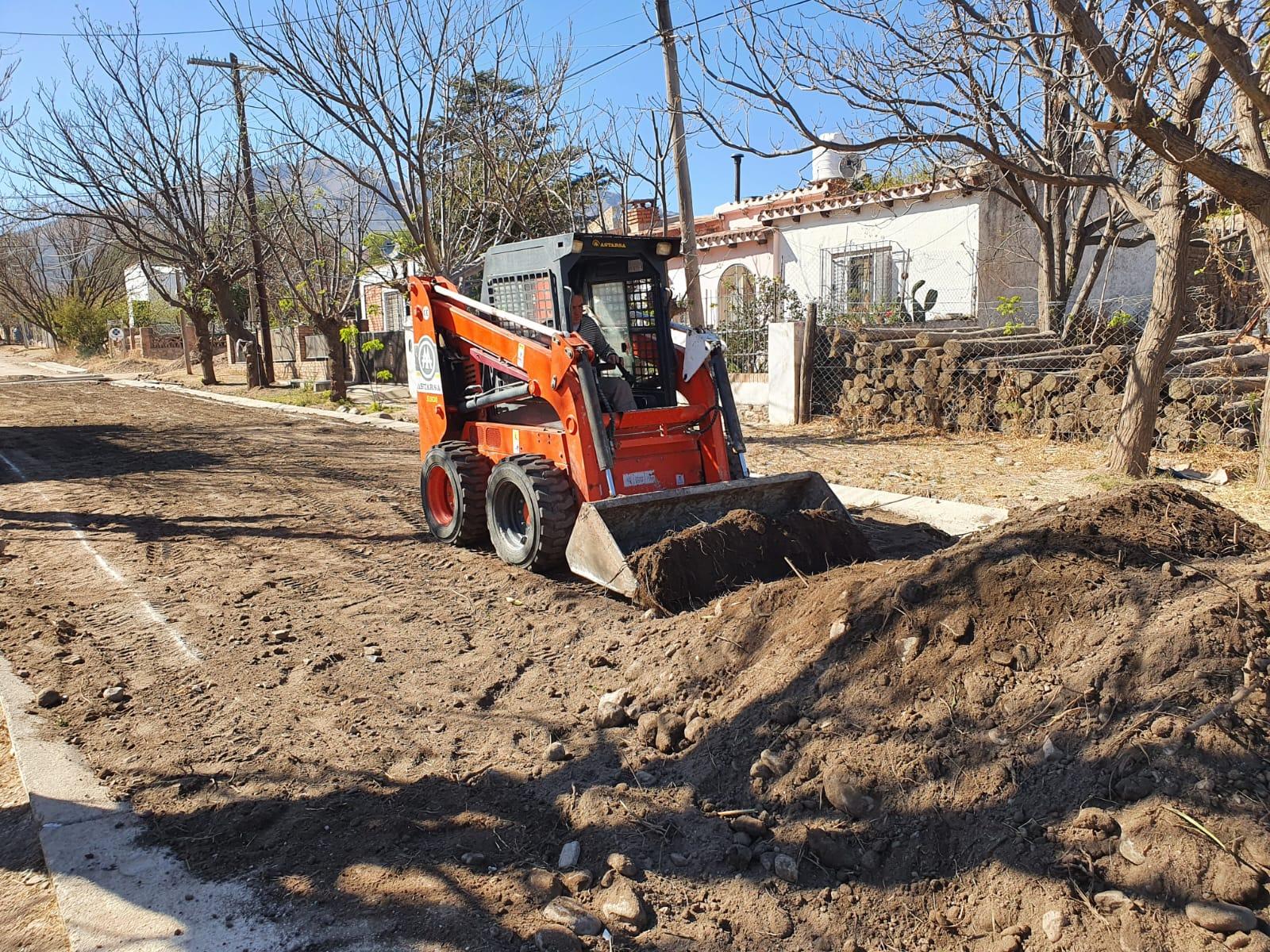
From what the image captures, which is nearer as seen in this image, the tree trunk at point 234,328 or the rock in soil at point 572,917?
the rock in soil at point 572,917

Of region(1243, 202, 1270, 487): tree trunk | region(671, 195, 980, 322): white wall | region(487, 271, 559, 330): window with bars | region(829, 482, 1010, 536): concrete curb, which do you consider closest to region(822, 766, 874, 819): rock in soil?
region(487, 271, 559, 330): window with bars

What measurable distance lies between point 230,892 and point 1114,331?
11977 mm

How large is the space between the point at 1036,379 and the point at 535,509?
7.52 m

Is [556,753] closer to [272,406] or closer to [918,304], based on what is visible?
[918,304]

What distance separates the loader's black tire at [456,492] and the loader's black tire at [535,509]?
419 millimetres

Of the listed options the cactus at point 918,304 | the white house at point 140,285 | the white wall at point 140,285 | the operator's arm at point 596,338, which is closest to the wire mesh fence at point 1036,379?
the cactus at point 918,304

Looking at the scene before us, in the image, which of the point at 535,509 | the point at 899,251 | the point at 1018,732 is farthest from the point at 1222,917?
the point at 899,251

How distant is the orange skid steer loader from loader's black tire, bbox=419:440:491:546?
0.01 meters

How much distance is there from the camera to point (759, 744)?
13.0ft

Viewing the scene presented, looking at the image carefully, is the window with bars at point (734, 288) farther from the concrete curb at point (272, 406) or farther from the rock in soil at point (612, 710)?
the rock in soil at point (612, 710)

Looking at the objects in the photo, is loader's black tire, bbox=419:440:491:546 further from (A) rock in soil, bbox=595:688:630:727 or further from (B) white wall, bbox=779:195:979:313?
(B) white wall, bbox=779:195:979:313

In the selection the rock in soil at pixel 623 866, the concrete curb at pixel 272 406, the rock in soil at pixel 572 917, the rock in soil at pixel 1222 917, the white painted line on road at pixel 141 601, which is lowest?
the rock in soil at pixel 572 917

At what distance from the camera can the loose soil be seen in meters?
3.03

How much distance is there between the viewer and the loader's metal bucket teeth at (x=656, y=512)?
596cm
